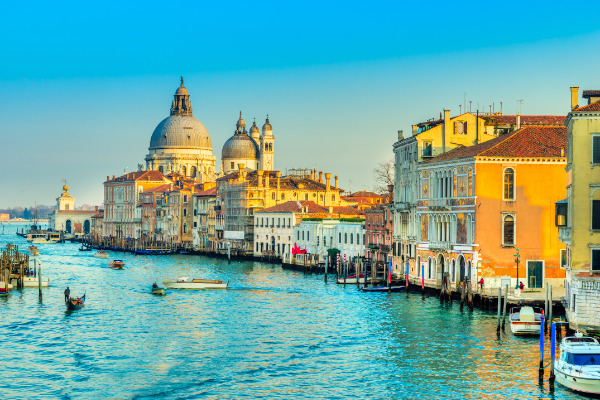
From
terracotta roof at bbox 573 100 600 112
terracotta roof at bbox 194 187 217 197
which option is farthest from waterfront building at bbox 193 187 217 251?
terracotta roof at bbox 573 100 600 112

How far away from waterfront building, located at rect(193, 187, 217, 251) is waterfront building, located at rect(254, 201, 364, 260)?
1319 centimetres

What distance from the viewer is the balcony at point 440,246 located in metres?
37.7

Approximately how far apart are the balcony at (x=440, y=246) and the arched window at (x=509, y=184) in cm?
337

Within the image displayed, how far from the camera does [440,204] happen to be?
38750mm

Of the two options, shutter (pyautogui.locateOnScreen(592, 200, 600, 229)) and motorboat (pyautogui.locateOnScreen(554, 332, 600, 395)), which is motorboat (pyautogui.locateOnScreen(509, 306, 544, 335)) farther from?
motorboat (pyautogui.locateOnScreen(554, 332, 600, 395))

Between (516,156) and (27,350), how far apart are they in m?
18.4

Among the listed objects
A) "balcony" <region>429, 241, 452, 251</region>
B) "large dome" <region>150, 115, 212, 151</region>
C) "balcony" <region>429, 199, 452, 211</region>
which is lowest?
"balcony" <region>429, 241, 452, 251</region>

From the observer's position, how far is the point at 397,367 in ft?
78.3

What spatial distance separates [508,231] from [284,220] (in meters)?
34.4

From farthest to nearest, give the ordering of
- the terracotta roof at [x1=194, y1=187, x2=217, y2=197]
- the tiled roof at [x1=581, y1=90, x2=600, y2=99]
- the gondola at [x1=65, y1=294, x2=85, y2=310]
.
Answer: the terracotta roof at [x1=194, y1=187, x2=217, y2=197] → the gondola at [x1=65, y1=294, x2=85, y2=310] → the tiled roof at [x1=581, y1=90, x2=600, y2=99]

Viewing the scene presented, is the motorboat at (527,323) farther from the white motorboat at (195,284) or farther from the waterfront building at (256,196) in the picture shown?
the waterfront building at (256,196)

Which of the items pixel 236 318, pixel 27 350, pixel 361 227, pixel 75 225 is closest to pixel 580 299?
pixel 236 318

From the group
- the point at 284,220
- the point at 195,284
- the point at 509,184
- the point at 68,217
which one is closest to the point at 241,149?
the point at 68,217

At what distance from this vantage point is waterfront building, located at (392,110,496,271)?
41.3 meters
